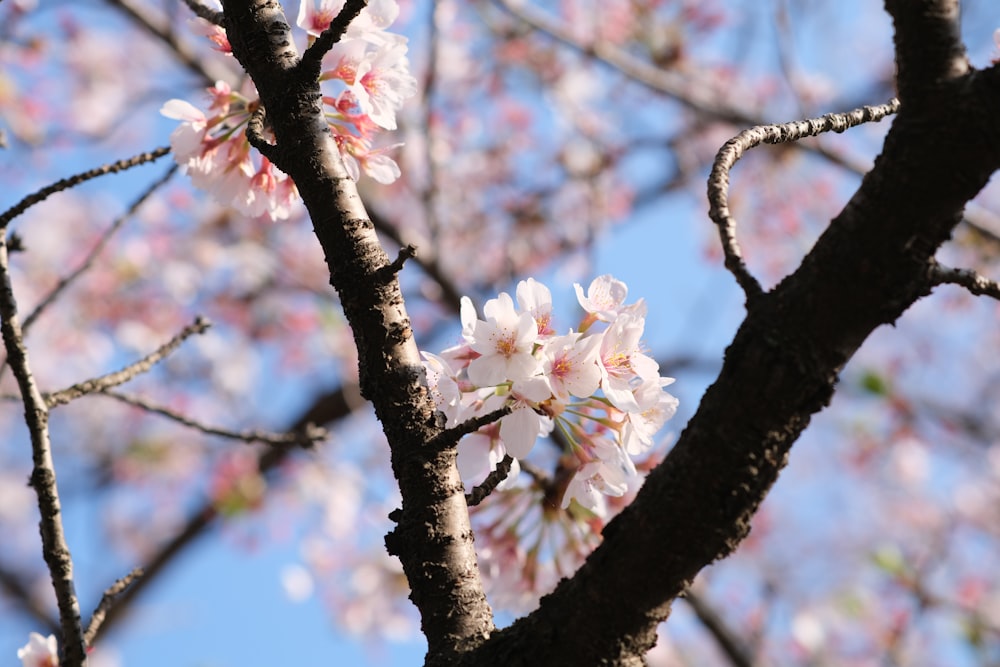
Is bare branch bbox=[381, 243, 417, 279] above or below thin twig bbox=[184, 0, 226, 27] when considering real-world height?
below

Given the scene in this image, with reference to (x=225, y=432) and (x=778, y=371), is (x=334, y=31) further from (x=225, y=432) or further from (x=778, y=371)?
(x=225, y=432)

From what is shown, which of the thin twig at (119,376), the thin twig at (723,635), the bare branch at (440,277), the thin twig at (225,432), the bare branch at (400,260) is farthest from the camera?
the bare branch at (440,277)

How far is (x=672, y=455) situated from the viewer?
36.3 inches

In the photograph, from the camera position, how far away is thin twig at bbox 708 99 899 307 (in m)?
0.93

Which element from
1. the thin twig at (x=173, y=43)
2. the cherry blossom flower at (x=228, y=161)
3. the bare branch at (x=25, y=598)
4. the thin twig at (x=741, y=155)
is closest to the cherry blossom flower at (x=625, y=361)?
the thin twig at (x=741, y=155)

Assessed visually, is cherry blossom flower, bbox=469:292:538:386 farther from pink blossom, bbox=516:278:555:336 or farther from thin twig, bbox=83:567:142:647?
thin twig, bbox=83:567:142:647

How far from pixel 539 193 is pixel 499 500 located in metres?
5.62

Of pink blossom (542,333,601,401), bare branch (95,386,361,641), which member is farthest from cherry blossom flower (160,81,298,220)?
bare branch (95,386,361,641)

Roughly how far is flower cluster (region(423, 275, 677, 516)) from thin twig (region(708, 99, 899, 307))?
0.77 feet

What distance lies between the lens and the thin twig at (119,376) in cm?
138

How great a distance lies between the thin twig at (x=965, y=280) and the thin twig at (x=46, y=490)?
43.3 inches

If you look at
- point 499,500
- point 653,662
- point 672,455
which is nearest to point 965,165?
point 672,455

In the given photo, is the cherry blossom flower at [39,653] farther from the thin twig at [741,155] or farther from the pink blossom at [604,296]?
the thin twig at [741,155]

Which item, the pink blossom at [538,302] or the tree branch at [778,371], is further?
the pink blossom at [538,302]
